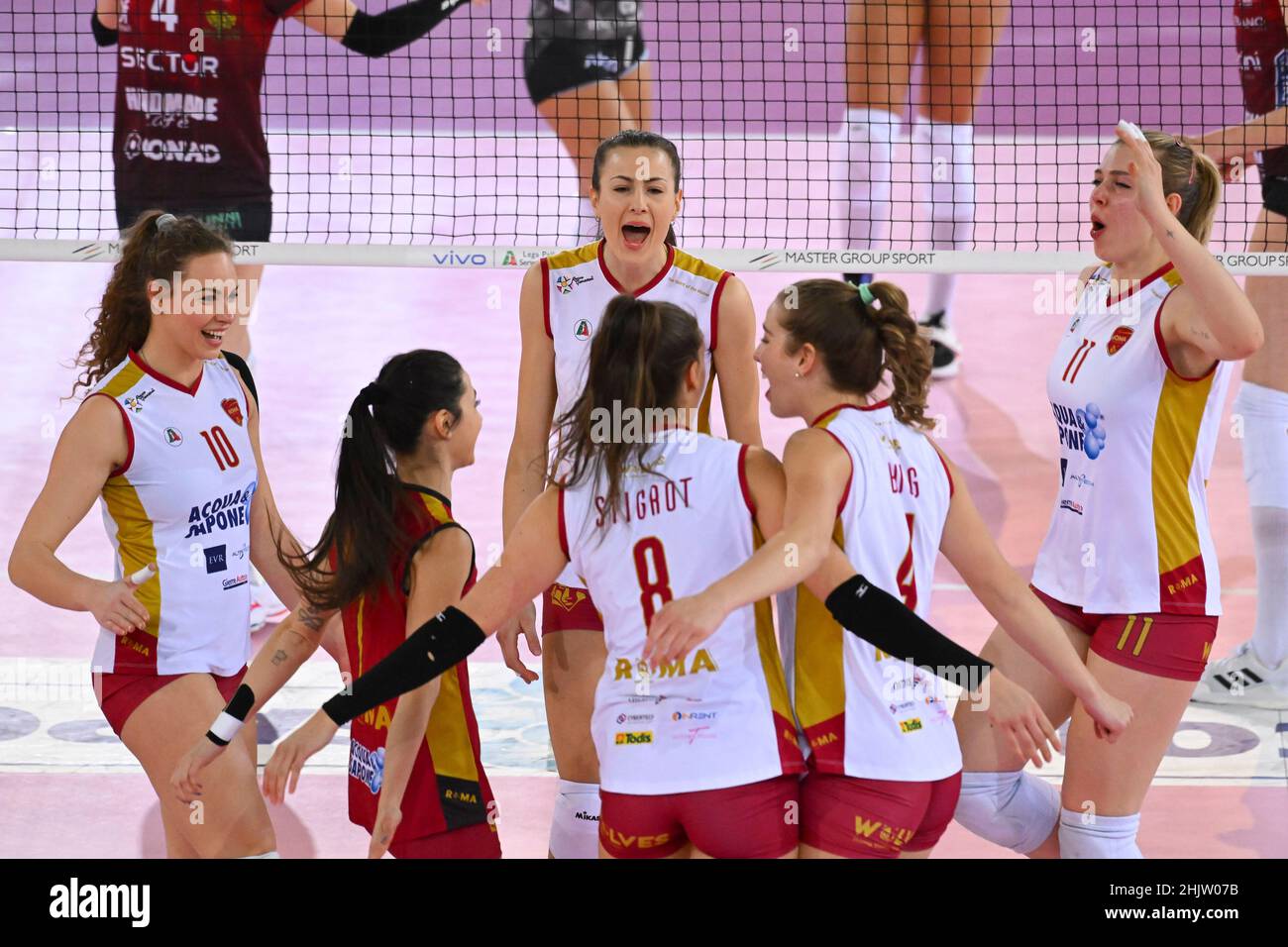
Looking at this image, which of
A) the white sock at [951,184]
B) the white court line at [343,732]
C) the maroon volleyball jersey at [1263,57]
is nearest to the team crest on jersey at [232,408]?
the white court line at [343,732]

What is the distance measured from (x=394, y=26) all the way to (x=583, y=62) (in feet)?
4.05

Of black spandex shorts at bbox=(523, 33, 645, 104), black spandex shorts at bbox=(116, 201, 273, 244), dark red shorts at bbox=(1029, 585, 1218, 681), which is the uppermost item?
black spandex shorts at bbox=(523, 33, 645, 104)

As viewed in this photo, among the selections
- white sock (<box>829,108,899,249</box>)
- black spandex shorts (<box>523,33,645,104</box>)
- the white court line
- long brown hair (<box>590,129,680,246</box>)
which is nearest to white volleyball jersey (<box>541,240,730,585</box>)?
long brown hair (<box>590,129,680,246</box>)

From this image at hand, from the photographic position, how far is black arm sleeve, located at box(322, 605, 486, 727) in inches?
144

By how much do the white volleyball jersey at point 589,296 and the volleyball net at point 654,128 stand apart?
1199 millimetres

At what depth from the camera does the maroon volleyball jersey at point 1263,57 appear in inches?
268

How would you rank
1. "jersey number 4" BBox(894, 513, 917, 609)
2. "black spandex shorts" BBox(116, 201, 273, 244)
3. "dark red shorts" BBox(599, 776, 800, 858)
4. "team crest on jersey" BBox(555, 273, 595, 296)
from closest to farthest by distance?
"dark red shorts" BBox(599, 776, 800, 858)
"jersey number 4" BBox(894, 513, 917, 609)
"team crest on jersey" BBox(555, 273, 595, 296)
"black spandex shorts" BBox(116, 201, 273, 244)

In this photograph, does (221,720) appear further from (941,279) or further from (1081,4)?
(1081,4)

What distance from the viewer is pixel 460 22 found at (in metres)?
14.8

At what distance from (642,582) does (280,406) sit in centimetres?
652

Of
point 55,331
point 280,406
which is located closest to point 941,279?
point 280,406

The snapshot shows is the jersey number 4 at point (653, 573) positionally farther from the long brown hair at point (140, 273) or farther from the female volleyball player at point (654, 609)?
the long brown hair at point (140, 273)

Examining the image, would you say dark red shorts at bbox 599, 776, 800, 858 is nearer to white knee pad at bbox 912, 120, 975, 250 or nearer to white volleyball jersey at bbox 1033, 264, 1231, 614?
white volleyball jersey at bbox 1033, 264, 1231, 614

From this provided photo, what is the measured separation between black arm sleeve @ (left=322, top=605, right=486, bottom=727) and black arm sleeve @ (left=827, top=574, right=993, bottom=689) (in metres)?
0.82
